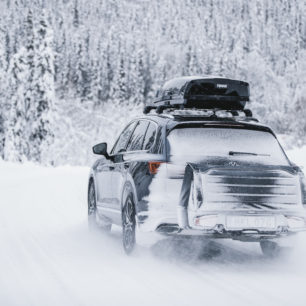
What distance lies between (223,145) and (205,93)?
131 cm

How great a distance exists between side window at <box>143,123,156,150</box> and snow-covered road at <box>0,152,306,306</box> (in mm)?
1190

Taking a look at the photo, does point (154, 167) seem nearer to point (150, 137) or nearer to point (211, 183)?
point (211, 183)

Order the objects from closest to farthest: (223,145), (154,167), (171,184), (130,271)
A: 1. (130,271)
2. (171,184)
3. (154,167)
4. (223,145)

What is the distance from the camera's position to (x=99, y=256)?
7.89 metres

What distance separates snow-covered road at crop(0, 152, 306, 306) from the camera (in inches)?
213

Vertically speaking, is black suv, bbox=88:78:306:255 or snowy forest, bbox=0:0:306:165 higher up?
black suv, bbox=88:78:306:255

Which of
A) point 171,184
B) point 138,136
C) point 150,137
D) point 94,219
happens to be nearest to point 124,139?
point 138,136

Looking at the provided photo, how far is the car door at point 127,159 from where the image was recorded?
314 inches

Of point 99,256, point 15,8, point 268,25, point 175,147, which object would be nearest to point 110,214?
point 99,256

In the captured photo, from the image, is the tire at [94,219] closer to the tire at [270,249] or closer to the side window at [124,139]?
the side window at [124,139]

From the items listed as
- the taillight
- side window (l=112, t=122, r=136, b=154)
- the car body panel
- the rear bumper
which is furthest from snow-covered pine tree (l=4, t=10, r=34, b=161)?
the rear bumper

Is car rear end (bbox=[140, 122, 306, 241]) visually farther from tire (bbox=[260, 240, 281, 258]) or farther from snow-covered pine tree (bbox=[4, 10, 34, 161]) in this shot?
snow-covered pine tree (bbox=[4, 10, 34, 161])

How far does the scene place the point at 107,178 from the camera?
30.3ft

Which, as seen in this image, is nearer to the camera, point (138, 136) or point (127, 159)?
point (127, 159)
